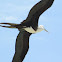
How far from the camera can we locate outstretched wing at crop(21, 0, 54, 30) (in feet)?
71.1

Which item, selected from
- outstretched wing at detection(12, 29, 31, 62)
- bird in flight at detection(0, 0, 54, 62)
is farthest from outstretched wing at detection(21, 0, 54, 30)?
A: outstretched wing at detection(12, 29, 31, 62)

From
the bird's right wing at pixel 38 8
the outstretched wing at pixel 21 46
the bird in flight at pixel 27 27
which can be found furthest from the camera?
the outstretched wing at pixel 21 46

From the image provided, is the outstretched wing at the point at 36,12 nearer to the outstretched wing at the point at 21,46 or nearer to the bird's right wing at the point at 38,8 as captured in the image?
the bird's right wing at the point at 38,8

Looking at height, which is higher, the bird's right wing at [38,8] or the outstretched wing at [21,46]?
the bird's right wing at [38,8]

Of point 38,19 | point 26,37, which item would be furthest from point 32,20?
point 26,37

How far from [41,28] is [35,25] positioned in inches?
16.1

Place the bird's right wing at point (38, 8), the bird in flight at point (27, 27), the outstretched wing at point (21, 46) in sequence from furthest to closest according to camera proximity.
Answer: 1. the outstretched wing at point (21, 46)
2. the bird in flight at point (27, 27)
3. the bird's right wing at point (38, 8)

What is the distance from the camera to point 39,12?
22344mm

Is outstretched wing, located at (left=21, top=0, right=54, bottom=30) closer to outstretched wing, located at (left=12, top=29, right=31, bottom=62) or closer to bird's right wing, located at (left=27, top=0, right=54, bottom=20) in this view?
bird's right wing, located at (left=27, top=0, right=54, bottom=20)

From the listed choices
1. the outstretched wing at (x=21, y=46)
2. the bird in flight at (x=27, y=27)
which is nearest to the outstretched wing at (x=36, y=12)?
the bird in flight at (x=27, y=27)

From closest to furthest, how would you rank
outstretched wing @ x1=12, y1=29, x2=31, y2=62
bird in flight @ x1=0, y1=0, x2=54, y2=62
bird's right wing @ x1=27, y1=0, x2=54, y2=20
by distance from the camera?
bird's right wing @ x1=27, y1=0, x2=54, y2=20 < bird in flight @ x1=0, y1=0, x2=54, y2=62 < outstretched wing @ x1=12, y1=29, x2=31, y2=62

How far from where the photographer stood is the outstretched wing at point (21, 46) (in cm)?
2384

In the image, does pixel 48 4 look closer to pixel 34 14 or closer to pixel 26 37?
pixel 34 14

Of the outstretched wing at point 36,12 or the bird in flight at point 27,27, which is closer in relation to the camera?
the outstretched wing at point 36,12
